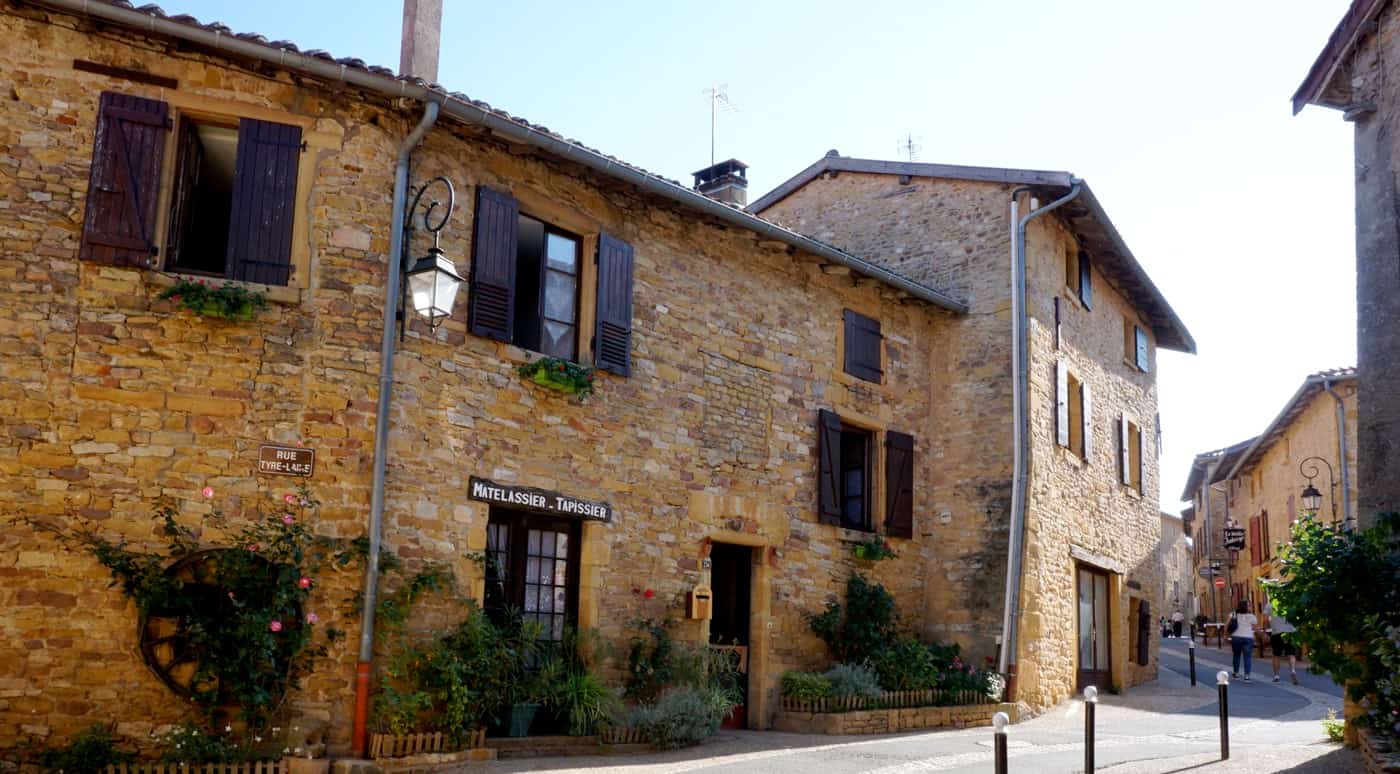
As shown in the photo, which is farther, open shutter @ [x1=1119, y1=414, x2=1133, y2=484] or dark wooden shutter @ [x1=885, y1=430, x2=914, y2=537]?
open shutter @ [x1=1119, y1=414, x2=1133, y2=484]

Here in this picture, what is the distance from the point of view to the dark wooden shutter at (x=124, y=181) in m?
8.59

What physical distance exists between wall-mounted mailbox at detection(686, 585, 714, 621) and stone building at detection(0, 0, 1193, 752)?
5.0 inches

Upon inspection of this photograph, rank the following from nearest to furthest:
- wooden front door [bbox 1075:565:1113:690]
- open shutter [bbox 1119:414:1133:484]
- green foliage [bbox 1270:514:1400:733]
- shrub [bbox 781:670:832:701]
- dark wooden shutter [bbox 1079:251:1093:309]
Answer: green foliage [bbox 1270:514:1400:733]
shrub [bbox 781:670:832:701]
wooden front door [bbox 1075:565:1113:690]
dark wooden shutter [bbox 1079:251:1093:309]
open shutter [bbox 1119:414:1133:484]

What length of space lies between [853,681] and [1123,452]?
8190 mm

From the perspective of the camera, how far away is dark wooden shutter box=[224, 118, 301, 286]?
9047 millimetres

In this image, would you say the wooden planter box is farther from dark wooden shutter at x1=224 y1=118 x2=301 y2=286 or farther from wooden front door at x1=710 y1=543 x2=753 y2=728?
wooden front door at x1=710 y1=543 x2=753 y2=728

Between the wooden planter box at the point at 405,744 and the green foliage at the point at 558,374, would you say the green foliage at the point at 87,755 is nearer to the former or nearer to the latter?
the wooden planter box at the point at 405,744

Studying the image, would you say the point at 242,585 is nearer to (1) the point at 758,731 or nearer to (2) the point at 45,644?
(2) the point at 45,644

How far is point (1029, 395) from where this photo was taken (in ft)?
47.4

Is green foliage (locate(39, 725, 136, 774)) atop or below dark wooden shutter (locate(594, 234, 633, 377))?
below

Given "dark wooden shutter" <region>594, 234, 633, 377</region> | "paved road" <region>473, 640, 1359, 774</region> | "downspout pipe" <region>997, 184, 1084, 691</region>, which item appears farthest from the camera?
"downspout pipe" <region>997, 184, 1084, 691</region>

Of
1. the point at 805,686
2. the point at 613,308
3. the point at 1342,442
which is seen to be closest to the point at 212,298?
the point at 613,308

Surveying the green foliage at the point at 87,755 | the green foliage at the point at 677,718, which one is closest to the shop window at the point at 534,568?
the green foliage at the point at 677,718

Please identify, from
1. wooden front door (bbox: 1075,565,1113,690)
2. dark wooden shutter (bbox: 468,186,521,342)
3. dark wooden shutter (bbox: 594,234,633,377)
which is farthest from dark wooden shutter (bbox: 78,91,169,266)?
wooden front door (bbox: 1075,565,1113,690)
